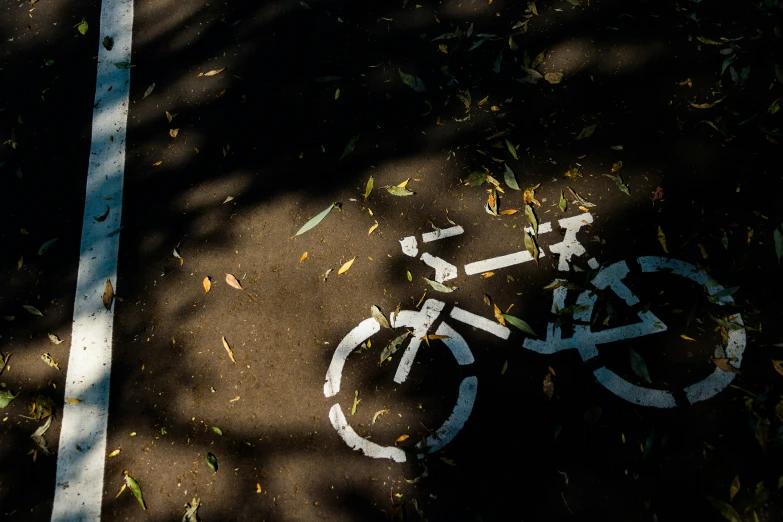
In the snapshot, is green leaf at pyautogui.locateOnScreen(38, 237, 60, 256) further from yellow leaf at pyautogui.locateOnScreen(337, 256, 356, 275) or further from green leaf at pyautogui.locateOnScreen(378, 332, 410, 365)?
green leaf at pyautogui.locateOnScreen(378, 332, 410, 365)

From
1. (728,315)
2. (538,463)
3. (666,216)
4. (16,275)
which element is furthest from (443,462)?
(16,275)

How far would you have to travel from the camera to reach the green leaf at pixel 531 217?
354 cm

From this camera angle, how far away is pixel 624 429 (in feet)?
9.72

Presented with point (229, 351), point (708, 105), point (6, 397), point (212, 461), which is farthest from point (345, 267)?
point (708, 105)

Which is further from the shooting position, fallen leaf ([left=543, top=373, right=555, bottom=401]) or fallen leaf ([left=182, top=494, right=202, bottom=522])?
fallen leaf ([left=543, top=373, right=555, bottom=401])

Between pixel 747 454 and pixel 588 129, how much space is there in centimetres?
224

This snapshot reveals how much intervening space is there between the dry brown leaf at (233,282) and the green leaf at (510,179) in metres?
1.96

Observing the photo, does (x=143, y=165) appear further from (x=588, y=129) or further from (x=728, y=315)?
(x=728, y=315)

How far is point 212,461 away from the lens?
310cm

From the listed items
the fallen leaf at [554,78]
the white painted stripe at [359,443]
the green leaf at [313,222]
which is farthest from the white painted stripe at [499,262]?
the fallen leaf at [554,78]

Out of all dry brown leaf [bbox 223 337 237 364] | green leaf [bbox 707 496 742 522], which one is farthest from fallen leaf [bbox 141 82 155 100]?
green leaf [bbox 707 496 742 522]

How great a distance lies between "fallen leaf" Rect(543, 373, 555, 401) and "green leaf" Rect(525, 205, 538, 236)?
0.95 meters

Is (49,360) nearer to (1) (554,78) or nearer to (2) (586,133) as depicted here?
(2) (586,133)

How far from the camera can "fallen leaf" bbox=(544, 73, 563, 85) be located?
4023mm
